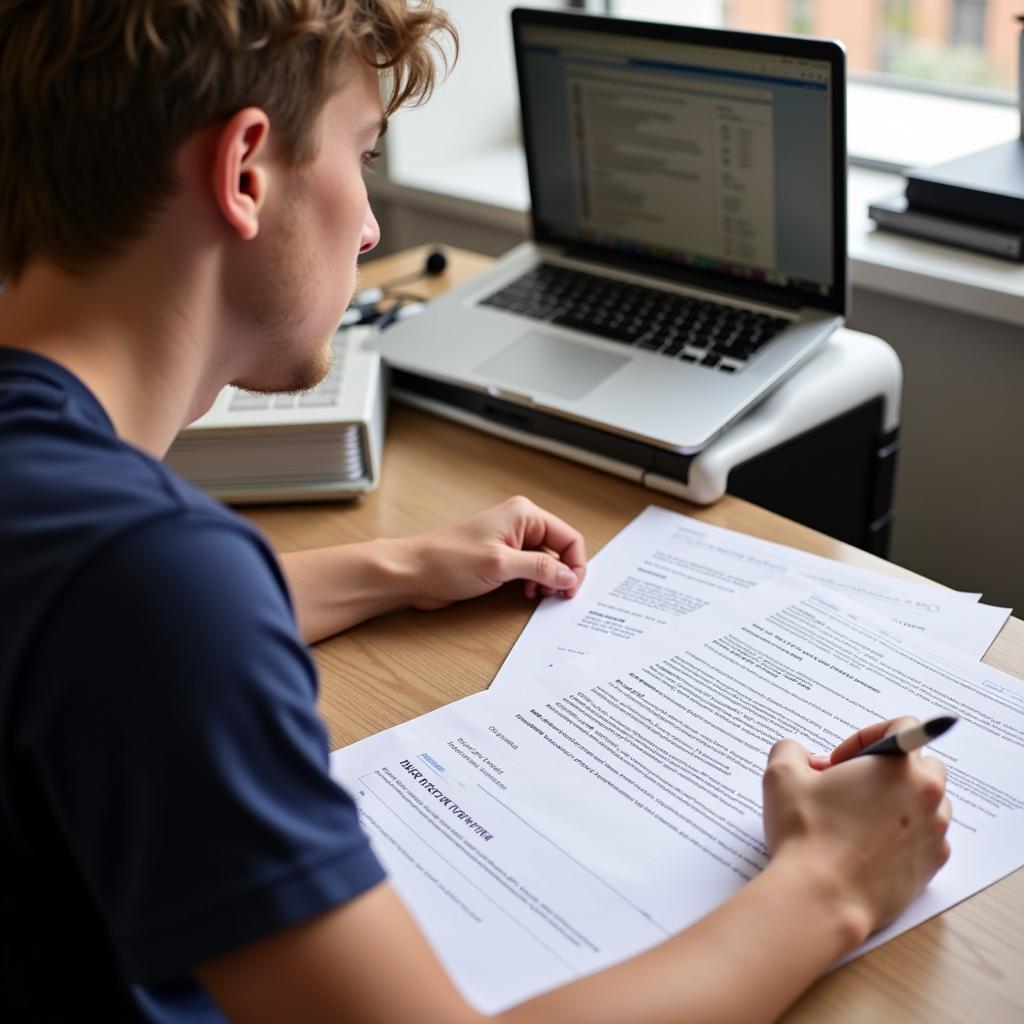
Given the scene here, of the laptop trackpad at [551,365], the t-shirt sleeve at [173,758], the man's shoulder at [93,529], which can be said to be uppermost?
the man's shoulder at [93,529]

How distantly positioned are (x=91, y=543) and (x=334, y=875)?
173 millimetres

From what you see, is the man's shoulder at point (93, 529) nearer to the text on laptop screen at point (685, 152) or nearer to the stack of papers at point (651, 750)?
the stack of papers at point (651, 750)

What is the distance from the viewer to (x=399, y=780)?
0.81m

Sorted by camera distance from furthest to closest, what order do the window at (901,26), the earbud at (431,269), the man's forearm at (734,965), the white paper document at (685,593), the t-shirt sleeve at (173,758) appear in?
the window at (901,26), the earbud at (431,269), the white paper document at (685,593), the man's forearm at (734,965), the t-shirt sleeve at (173,758)

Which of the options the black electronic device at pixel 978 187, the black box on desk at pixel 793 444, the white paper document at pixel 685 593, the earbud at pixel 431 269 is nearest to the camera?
the white paper document at pixel 685 593

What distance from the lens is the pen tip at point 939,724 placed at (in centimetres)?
67

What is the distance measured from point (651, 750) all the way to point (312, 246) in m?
0.38

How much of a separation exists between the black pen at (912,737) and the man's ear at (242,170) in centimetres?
45

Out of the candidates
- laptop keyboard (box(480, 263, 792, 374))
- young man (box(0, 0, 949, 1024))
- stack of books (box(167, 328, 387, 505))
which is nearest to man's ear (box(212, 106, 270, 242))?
young man (box(0, 0, 949, 1024))

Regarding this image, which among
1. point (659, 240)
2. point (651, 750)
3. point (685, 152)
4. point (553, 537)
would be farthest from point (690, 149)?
point (651, 750)

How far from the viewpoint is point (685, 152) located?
1266mm

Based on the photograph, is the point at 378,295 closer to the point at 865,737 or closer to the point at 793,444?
the point at 793,444

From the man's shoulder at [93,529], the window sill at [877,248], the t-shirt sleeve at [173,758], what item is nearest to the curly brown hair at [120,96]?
the man's shoulder at [93,529]

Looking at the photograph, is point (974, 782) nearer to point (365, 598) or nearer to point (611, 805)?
point (611, 805)
